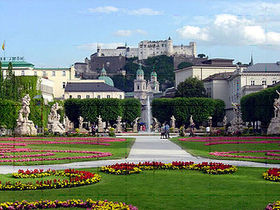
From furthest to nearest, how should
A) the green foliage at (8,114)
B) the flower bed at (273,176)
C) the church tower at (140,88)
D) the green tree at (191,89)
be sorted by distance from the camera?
the church tower at (140,88), the green tree at (191,89), the green foliage at (8,114), the flower bed at (273,176)

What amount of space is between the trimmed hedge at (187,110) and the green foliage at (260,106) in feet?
53.3

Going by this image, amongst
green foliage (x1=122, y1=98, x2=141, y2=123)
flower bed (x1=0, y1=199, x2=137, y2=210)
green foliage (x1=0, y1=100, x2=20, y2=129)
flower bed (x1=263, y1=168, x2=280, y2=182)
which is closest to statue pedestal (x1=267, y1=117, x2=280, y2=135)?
green foliage (x1=0, y1=100, x2=20, y2=129)

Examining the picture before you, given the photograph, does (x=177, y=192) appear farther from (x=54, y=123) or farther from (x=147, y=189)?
(x=54, y=123)

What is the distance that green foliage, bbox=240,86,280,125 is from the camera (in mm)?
73062

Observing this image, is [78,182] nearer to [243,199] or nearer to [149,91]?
[243,199]

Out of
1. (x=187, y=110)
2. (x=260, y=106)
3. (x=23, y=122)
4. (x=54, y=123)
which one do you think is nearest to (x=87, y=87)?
(x=187, y=110)

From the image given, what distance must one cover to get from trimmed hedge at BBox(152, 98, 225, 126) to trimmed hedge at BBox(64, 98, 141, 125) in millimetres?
4410

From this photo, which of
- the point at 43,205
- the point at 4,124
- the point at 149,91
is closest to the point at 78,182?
the point at 43,205

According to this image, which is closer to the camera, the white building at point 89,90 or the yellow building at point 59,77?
the white building at point 89,90

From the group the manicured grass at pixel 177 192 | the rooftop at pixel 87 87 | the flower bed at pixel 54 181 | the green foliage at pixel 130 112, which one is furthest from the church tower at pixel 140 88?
the manicured grass at pixel 177 192

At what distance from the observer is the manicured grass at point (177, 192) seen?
52.3ft

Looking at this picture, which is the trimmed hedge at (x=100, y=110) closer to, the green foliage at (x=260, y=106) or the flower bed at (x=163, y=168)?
the green foliage at (x=260, y=106)

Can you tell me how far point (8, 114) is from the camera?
230 feet

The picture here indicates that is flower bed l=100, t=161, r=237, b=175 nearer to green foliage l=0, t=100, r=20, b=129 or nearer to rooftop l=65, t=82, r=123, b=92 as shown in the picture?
green foliage l=0, t=100, r=20, b=129
